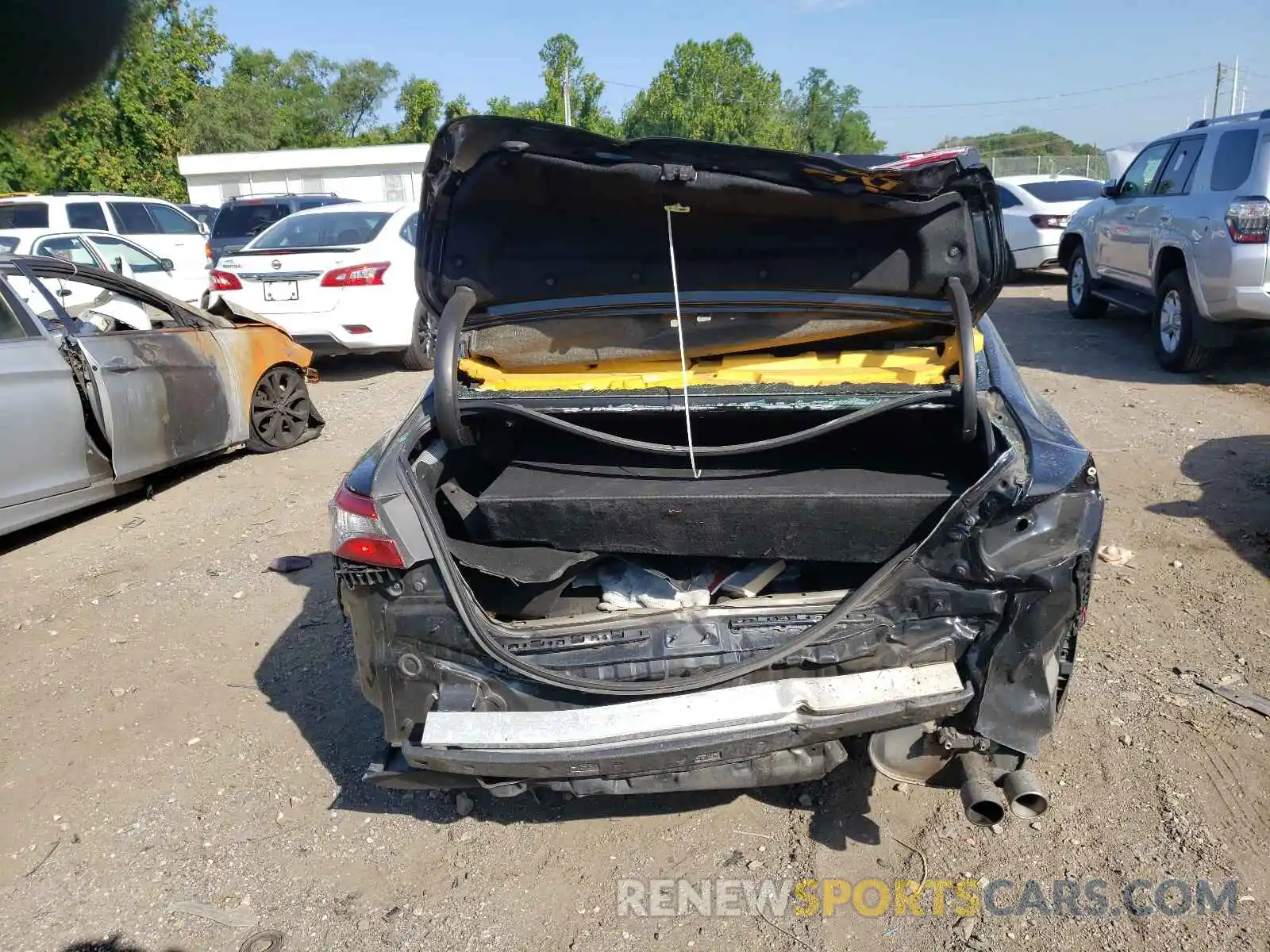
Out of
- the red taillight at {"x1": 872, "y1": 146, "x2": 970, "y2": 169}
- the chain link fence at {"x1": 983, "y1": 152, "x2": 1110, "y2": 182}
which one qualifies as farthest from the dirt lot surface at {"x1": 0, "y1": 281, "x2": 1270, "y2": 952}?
Result: the chain link fence at {"x1": 983, "y1": 152, "x2": 1110, "y2": 182}

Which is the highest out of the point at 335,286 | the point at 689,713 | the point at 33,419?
the point at 335,286

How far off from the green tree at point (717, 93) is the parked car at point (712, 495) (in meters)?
56.2

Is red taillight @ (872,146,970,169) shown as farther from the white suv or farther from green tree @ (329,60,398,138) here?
green tree @ (329,60,398,138)

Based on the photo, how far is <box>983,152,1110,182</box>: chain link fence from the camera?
3603cm

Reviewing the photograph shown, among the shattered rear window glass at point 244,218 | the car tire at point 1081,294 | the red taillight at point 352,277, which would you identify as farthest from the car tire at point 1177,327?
the shattered rear window glass at point 244,218

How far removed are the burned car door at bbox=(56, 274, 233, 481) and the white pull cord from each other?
13.1 ft

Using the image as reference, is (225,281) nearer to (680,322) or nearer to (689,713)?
(680,322)

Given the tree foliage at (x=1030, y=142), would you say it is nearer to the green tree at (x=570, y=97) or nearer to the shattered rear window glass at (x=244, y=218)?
the green tree at (x=570, y=97)

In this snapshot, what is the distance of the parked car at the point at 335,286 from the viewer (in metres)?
9.20

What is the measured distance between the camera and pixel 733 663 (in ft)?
8.68

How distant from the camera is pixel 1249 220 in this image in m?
7.43

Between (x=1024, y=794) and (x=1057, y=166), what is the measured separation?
4128cm

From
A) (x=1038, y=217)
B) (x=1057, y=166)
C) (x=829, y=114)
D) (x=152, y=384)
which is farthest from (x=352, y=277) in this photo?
(x=829, y=114)

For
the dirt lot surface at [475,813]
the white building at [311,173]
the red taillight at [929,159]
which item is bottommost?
the dirt lot surface at [475,813]
